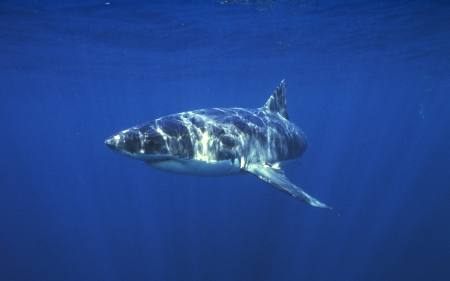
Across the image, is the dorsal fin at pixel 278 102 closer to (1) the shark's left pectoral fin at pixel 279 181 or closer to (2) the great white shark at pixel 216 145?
(2) the great white shark at pixel 216 145

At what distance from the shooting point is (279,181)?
6055mm

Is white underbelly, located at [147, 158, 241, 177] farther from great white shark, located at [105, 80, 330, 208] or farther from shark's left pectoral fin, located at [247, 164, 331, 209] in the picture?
shark's left pectoral fin, located at [247, 164, 331, 209]

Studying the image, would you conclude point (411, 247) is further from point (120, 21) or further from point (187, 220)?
point (120, 21)

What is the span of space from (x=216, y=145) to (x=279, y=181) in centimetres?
152

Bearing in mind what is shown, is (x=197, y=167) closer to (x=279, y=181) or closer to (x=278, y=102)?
(x=279, y=181)

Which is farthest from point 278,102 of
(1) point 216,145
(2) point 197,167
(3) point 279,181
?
(2) point 197,167

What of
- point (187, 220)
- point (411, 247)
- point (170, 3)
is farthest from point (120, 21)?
point (411, 247)

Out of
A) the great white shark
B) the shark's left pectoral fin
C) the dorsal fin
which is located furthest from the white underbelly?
the dorsal fin

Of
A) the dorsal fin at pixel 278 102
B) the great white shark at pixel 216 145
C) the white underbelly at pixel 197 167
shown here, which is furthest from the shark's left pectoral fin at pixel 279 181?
the dorsal fin at pixel 278 102

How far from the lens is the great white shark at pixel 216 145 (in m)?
4.89

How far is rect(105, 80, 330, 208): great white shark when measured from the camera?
16.1 ft

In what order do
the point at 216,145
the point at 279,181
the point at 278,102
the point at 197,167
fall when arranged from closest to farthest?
the point at 197,167 → the point at 216,145 → the point at 279,181 → the point at 278,102

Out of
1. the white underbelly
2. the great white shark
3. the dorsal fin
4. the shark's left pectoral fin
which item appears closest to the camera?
the great white shark

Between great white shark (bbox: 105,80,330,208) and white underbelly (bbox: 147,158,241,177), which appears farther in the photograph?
white underbelly (bbox: 147,158,241,177)
